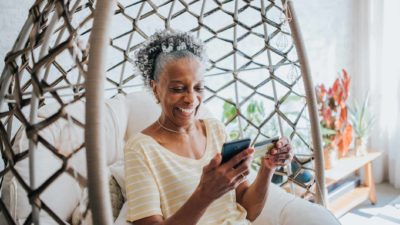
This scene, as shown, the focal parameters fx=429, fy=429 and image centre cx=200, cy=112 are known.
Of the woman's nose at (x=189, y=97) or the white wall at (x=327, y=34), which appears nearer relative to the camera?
the woman's nose at (x=189, y=97)

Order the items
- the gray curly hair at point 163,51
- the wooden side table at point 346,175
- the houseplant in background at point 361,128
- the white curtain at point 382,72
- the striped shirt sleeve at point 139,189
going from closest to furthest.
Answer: the striped shirt sleeve at point 139,189
the gray curly hair at point 163,51
the wooden side table at point 346,175
the houseplant in background at point 361,128
the white curtain at point 382,72

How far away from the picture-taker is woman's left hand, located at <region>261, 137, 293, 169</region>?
1.27 meters

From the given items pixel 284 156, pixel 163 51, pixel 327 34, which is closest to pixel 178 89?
pixel 163 51

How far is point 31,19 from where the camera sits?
0.99 m

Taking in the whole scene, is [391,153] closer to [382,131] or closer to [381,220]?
[382,131]

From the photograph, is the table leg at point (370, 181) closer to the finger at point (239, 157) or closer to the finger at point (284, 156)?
the finger at point (284, 156)

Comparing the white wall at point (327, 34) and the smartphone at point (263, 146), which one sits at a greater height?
the white wall at point (327, 34)

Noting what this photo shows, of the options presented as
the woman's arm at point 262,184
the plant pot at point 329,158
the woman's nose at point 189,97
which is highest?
the woman's nose at point 189,97

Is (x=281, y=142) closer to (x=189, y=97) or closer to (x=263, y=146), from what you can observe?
(x=263, y=146)

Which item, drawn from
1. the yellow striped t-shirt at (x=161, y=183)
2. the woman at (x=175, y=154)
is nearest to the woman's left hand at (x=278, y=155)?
the woman at (x=175, y=154)

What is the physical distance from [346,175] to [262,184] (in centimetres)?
164

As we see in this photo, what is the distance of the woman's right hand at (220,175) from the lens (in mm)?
988

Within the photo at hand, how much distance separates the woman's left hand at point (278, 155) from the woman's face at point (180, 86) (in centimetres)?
26

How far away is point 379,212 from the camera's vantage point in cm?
292
